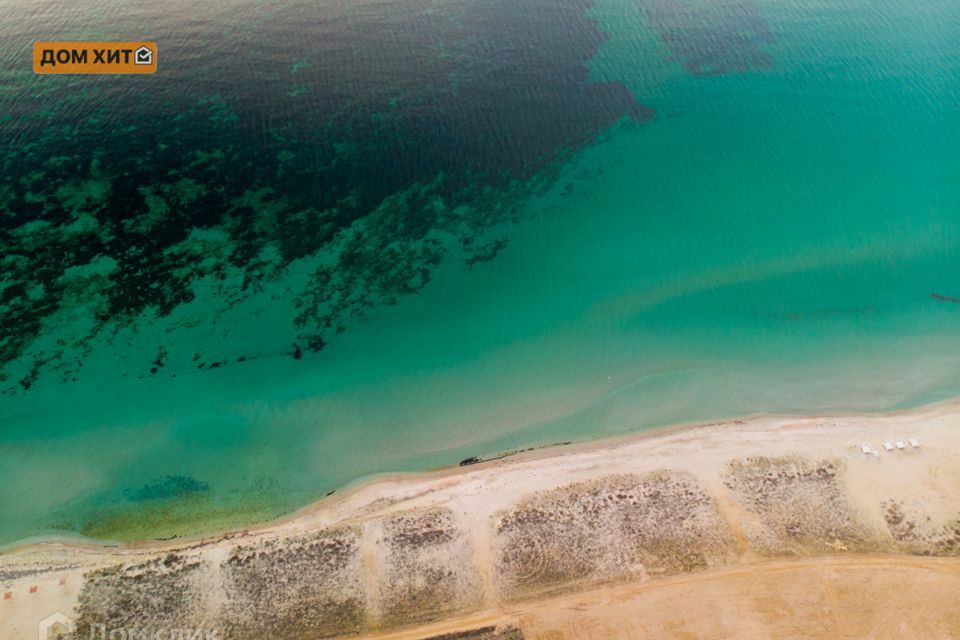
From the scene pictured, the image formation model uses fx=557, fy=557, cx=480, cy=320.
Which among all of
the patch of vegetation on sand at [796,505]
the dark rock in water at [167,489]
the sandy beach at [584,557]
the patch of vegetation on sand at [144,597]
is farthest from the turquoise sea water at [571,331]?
the patch of vegetation on sand at [796,505]

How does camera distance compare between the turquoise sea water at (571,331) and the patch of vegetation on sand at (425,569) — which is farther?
the turquoise sea water at (571,331)

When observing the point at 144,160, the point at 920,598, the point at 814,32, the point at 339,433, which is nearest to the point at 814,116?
the point at 814,32

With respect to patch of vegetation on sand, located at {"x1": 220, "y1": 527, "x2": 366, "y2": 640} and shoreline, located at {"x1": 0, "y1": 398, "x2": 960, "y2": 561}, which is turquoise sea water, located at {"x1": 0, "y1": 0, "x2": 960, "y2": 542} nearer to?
shoreline, located at {"x1": 0, "y1": 398, "x2": 960, "y2": 561}

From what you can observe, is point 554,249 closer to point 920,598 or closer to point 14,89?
point 920,598

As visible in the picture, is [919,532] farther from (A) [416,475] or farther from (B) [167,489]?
(B) [167,489]

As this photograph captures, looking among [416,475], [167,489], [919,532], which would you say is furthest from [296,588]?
[919,532]

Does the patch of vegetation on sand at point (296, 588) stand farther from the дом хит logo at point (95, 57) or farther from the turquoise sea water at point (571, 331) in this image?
the дом хит logo at point (95, 57)
